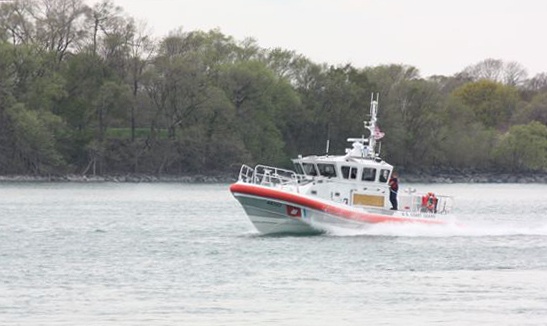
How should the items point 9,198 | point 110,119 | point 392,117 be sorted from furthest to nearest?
point 392,117, point 110,119, point 9,198

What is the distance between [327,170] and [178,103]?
2849 inches

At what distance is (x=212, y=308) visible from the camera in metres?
31.0

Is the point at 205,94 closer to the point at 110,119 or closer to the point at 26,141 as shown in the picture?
the point at 110,119

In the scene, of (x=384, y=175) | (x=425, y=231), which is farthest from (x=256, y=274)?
(x=425, y=231)

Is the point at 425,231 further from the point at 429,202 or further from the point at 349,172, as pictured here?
the point at 349,172

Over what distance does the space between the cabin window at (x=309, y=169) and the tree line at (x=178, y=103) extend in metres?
64.4

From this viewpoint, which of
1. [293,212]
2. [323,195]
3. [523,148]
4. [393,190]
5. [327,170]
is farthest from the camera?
[523,148]

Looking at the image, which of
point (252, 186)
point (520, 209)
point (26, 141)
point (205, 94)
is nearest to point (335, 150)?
point (205, 94)

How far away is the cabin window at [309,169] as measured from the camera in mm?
46531

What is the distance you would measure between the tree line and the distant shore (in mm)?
893

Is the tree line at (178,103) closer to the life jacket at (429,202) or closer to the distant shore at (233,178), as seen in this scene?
the distant shore at (233,178)

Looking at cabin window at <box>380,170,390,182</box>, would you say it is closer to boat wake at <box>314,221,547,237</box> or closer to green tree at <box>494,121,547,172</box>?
boat wake at <box>314,221,547,237</box>

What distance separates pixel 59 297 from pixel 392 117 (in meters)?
96.8

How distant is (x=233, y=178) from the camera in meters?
121
